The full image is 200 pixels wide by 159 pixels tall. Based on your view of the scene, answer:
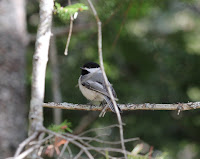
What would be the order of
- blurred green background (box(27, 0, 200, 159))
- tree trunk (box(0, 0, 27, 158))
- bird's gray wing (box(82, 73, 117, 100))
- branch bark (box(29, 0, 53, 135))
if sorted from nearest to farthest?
branch bark (box(29, 0, 53, 135))
bird's gray wing (box(82, 73, 117, 100))
tree trunk (box(0, 0, 27, 158))
blurred green background (box(27, 0, 200, 159))

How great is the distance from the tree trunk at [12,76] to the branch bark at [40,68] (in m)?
2.44

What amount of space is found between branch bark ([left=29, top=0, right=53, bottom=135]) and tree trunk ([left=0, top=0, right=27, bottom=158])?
2.44 metres

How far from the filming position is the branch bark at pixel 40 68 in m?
1.80

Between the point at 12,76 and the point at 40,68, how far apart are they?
8.53 ft

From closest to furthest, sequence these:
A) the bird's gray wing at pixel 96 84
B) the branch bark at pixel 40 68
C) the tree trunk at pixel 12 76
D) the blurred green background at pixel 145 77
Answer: the branch bark at pixel 40 68 < the bird's gray wing at pixel 96 84 < the tree trunk at pixel 12 76 < the blurred green background at pixel 145 77

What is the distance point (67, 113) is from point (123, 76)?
1.16 metres

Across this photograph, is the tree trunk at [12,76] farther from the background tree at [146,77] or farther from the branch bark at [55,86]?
the background tree at [146,77]

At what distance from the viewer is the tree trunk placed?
A: 4156 millimetres

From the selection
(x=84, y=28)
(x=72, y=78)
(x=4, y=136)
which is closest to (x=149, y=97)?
(x=72, y=78)

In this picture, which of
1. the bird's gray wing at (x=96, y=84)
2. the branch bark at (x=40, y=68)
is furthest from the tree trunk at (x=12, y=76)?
the branch bark at (x=40, y=68)

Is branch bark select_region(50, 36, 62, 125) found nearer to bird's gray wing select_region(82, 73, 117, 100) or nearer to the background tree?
the background tree

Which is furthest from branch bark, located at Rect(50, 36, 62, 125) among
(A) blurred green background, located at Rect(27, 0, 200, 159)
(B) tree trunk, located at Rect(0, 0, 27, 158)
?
(B) tree trunk, located at Rect(0, 0, 27, 158)

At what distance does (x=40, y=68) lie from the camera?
1934 millimetres

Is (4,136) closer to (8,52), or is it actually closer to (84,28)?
(8,52)
